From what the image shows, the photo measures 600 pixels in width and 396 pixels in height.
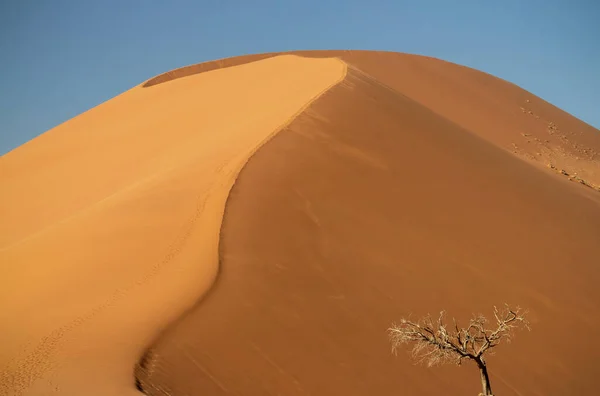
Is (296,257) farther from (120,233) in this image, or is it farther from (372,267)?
(120,233)

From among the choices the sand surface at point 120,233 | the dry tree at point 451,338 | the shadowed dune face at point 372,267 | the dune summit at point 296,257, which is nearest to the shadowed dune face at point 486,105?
the sand surface at point 120,233

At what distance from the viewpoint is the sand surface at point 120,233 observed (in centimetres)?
791

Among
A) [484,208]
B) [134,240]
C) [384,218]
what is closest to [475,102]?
[484,208]

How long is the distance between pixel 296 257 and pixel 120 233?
2890 mm

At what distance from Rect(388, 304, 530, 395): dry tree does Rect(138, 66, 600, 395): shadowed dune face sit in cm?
22

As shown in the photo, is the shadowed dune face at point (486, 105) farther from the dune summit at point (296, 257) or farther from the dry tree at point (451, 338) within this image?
the dry tree at point (451, 338)

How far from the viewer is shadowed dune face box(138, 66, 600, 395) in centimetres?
864

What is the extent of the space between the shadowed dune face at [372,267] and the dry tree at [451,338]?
0.22 metres

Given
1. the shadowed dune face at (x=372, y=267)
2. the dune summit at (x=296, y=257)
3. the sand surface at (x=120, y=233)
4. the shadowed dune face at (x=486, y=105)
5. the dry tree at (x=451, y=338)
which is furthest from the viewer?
the shadowed dune face at (x=486, y=105)

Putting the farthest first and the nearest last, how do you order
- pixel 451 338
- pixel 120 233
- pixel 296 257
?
1. pixel 120 233
2. pixel 296 257
3. pixel 451 338

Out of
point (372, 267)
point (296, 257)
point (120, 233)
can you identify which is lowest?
point (120, 233)

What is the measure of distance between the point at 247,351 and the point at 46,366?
2302mm

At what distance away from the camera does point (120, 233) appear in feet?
36.6

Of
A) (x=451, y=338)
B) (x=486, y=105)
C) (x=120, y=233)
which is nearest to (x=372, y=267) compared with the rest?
(x=451, y=338)
